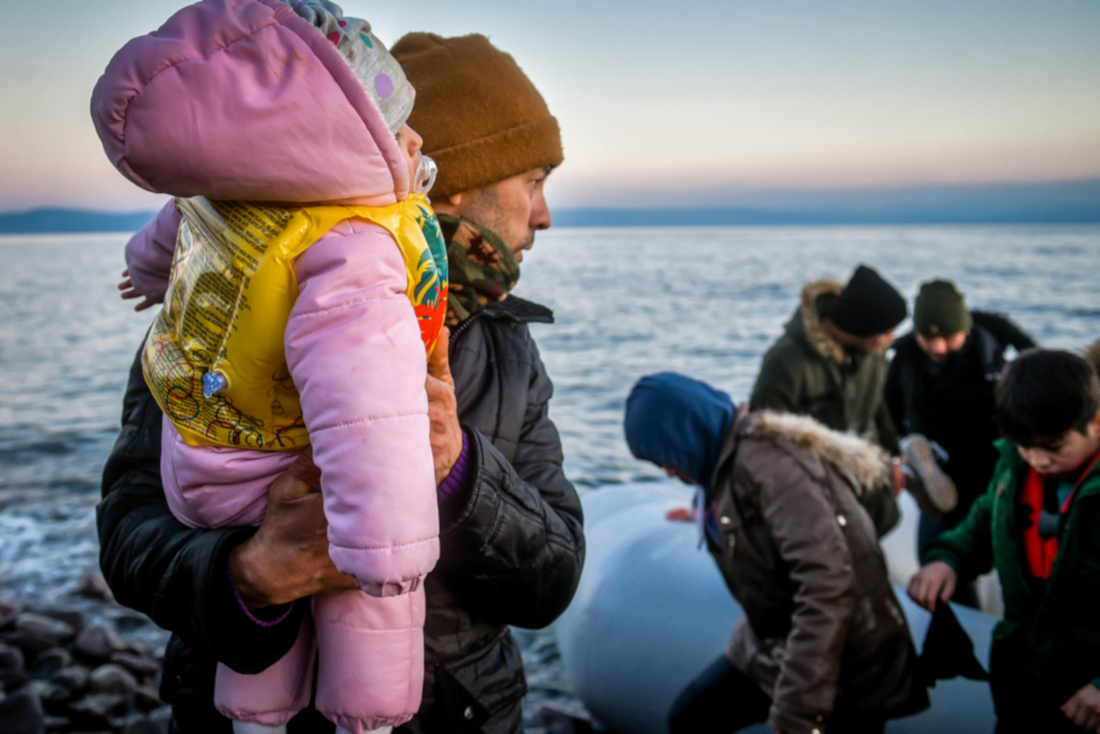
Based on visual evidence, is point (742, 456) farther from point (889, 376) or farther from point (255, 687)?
point (889, 376)

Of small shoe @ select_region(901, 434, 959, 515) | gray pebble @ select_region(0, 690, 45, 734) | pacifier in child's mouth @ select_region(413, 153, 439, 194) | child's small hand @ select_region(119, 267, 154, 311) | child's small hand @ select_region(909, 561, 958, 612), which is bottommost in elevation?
gray pebble @ select_region(0, 690, 45, 734)

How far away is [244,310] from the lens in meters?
1.17

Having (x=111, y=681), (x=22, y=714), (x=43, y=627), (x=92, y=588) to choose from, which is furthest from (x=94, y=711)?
(x=92, y=588)

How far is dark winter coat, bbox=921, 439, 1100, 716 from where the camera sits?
8.13ft

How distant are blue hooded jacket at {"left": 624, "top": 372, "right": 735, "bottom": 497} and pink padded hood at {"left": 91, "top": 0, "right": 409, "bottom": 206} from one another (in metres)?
2.09

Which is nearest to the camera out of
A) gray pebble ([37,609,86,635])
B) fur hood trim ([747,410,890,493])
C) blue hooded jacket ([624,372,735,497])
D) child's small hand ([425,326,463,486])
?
child's small hand ([425,326,463,486])

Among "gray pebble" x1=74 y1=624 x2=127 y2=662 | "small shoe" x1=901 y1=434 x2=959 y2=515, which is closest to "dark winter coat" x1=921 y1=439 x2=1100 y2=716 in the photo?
"small shoe" x1=901 y1=434 x2=959 y2=515

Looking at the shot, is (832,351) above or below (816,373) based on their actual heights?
above

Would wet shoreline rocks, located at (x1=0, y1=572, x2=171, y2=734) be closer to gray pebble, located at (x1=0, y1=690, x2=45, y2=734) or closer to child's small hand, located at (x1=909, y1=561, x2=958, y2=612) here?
gray pebble, located at (x1=0, y1=690, x2=45, y2=734)

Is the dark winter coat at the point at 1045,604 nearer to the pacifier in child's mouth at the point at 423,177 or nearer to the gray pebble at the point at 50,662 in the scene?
the pacifier in child's mouth at the point at 423,177

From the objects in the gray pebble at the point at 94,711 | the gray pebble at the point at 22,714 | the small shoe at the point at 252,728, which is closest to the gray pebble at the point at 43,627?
the gray pebble at the point at 94,711

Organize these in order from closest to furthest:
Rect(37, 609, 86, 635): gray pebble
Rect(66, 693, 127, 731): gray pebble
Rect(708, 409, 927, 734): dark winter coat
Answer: Rect(708, 409, 927, 734): dark winter coat
Rect(66, 693, 127, 731): gray pebble
Rect(37, 609, 86, 635): gray pebble

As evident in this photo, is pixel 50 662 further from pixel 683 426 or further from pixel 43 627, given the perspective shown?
pixel 683 426

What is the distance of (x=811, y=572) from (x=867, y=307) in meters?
2.48
